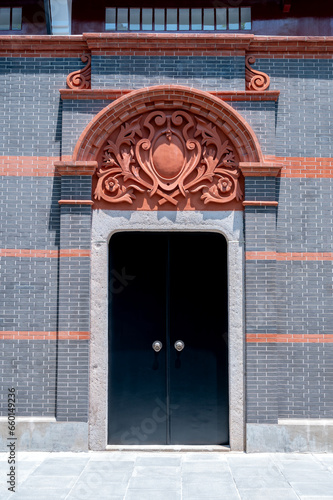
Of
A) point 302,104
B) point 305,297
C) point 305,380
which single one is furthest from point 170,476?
point 302,104

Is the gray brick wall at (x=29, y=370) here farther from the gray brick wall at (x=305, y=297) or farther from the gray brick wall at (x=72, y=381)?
the gray brick wall at (x=305, y=297)

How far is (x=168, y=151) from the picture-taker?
6812mm

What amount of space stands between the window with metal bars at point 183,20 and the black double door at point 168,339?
3789 mm

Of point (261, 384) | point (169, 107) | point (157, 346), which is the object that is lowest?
point (261, 384)

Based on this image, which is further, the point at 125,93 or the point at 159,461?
the point at 125,93

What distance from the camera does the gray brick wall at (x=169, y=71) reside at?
6.89m

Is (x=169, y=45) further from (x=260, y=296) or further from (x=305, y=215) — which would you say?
(x=260, y=296)

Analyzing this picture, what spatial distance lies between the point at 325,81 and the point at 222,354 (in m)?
4.12

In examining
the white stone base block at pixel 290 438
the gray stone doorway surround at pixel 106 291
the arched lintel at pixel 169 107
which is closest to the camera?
the white stone base block at pixel 290 438

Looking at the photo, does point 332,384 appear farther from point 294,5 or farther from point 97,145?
point 294,5

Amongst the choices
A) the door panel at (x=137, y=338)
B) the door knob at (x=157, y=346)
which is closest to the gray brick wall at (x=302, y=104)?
the door panel at (x=137, y=338)

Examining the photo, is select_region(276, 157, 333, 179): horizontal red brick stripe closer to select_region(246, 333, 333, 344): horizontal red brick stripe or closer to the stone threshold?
select_region(246, 333, 333, 344): horizontal red brick stripe

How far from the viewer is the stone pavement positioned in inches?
194

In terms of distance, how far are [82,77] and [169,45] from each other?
51.3 inches
